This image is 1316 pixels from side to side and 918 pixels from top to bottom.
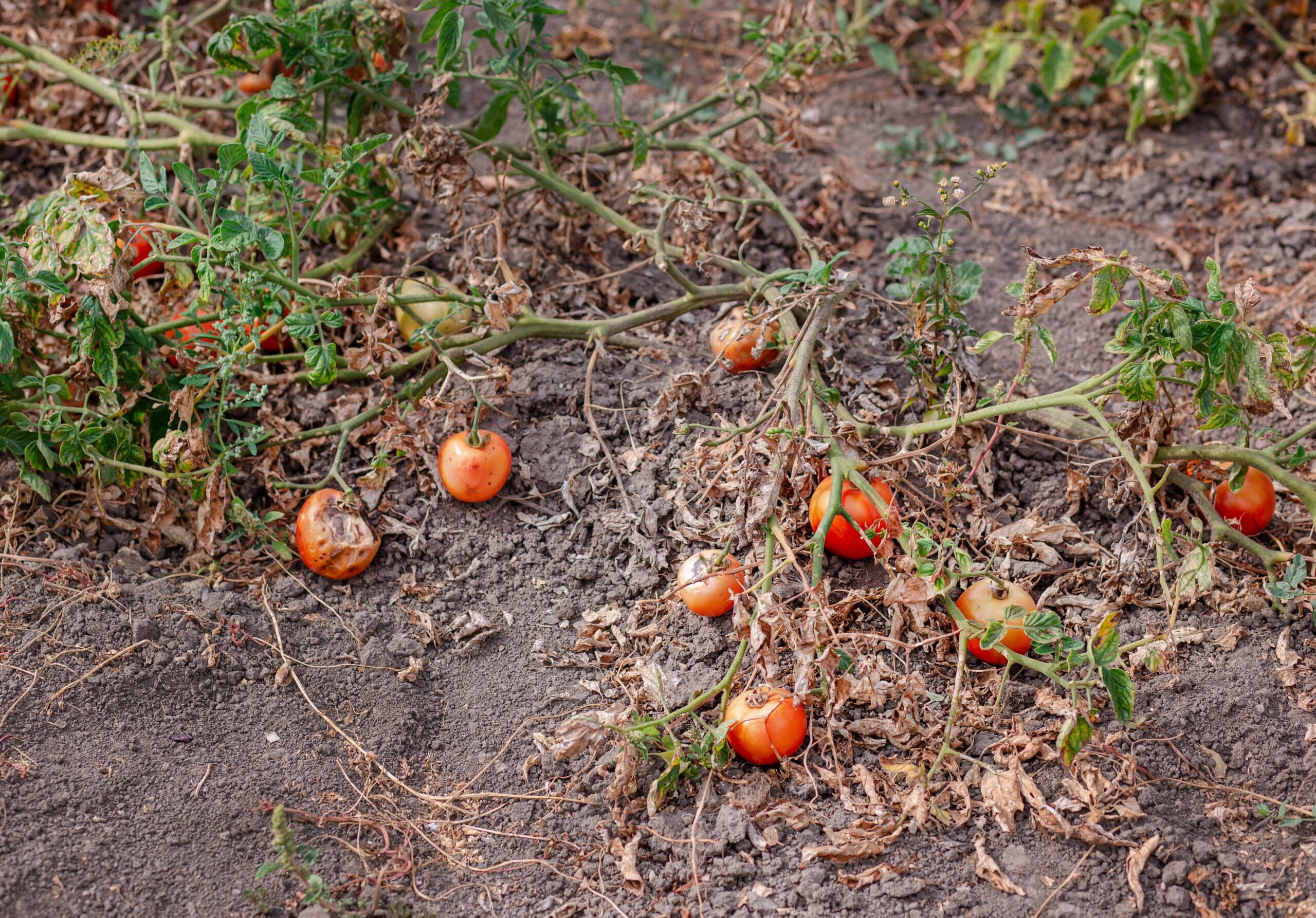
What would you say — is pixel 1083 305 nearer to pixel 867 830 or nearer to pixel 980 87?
pixel 980 87

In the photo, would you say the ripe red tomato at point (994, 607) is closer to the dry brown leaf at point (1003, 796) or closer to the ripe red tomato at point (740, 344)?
the dry brown leaf at point (1003, 796)

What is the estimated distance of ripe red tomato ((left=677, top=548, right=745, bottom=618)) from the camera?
87.6 inches

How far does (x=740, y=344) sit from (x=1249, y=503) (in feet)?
3.99

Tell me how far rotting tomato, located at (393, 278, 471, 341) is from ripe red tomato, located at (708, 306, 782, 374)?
0.66m

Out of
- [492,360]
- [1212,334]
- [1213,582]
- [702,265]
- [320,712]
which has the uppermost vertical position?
[1212,334]

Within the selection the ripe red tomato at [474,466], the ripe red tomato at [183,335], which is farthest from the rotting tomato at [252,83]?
the ripe red tomato at [474,466]

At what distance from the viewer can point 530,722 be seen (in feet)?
7.34

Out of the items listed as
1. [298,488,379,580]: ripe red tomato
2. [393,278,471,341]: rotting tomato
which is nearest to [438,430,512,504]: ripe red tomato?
[298,488,379,580]: ripe red tomato

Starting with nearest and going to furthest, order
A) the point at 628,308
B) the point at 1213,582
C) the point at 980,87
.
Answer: the point at 1213,582
the point at 628,308
the point at 980,87

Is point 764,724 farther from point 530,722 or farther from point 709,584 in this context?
point 530,722

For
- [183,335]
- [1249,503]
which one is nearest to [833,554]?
[1249,503]

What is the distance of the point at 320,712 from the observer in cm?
223

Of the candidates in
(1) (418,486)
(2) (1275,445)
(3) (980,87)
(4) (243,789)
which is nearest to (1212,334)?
(2) (1275,445)

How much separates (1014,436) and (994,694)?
0.76 metres
